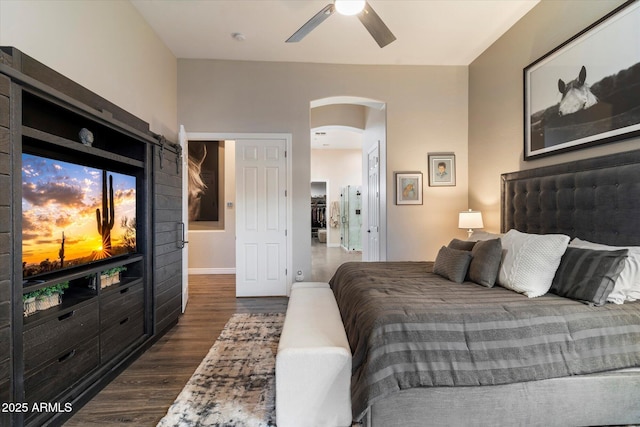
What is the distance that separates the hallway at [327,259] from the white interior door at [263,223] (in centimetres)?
110

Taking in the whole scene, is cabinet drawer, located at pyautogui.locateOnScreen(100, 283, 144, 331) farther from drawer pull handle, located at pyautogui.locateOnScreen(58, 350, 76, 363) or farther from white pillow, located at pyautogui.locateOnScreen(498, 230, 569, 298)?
white pillow, located at pyautogui.locateOnScreen(498, 230, 569, 298)

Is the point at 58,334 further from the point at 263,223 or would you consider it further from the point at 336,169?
the point at 336,169

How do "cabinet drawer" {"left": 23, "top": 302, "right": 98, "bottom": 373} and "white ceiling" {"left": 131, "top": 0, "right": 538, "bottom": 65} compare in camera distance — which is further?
"white ceiling" {"left": 131, "top": 0, "right": 538, "bottom": 65}

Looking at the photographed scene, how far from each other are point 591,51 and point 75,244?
4014mm

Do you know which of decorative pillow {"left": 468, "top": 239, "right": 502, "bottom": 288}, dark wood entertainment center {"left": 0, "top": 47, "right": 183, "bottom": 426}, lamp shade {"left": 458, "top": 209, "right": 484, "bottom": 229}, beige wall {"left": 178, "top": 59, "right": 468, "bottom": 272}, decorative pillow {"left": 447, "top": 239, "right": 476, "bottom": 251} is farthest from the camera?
beige wall {"left": 178, "top": 59, "right": 468, "bottom": 272}

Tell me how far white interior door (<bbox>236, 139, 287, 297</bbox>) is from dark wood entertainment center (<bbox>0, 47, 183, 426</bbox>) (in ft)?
3.29

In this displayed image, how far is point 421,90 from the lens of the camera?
13.5 feet

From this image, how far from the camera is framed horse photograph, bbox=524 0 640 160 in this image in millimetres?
1981

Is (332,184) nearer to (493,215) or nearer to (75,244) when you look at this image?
(493,215)

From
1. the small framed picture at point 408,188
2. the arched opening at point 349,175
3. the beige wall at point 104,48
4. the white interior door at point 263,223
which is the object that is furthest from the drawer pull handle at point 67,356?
the small framed picture at point 408,188

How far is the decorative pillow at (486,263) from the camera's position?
6.97 ft

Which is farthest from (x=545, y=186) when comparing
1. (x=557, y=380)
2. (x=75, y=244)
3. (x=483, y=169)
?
(x=75, y=244)

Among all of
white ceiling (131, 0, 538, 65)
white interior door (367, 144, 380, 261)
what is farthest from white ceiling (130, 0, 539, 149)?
white interior door (367, 144, 380, 261)

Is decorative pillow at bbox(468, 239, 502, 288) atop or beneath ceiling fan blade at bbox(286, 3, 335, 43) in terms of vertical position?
beneath
